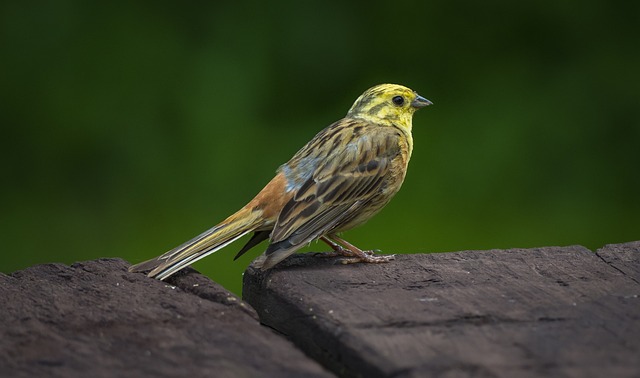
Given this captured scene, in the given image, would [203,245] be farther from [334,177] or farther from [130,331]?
[130,331]

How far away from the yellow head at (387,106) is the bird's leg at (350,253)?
0.67m

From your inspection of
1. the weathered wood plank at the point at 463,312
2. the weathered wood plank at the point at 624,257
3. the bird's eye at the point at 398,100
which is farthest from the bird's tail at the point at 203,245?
the weathered wood plank at the point at 624,257

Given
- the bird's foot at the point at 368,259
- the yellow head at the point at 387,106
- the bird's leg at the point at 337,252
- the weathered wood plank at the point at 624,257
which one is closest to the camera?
the weathered wood plank at the point at 624,257

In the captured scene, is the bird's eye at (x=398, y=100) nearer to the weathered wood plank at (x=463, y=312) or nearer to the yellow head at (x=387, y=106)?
the yellow head at (x=387, y=106)

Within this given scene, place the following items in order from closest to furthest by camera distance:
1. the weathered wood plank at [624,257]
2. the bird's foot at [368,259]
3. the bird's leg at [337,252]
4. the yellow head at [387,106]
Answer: the weathered wood plank at [624,257], the bird's foot at [368,259], the bird's leg at [337,252], the yellow head at [387,106]

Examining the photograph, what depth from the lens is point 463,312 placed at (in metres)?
3.77

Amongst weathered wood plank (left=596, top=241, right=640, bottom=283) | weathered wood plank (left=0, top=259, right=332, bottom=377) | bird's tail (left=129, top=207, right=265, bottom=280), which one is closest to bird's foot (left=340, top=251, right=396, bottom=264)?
bird's tail (left=129, top=207, right=265, bottom=280)

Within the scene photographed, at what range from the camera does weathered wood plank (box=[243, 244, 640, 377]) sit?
330 cm

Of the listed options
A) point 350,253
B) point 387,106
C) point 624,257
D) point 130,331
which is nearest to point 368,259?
point 350,253

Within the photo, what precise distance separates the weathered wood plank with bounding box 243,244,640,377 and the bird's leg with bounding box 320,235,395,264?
0.08 meters

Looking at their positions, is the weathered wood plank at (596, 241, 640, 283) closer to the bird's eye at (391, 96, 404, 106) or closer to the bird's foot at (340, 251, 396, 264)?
the bird's foot at (340, 251, 396, 264)

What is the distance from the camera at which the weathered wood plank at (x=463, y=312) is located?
3301 mm

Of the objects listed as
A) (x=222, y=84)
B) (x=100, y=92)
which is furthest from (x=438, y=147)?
(x=100, y=92)

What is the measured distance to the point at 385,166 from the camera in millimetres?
5309
